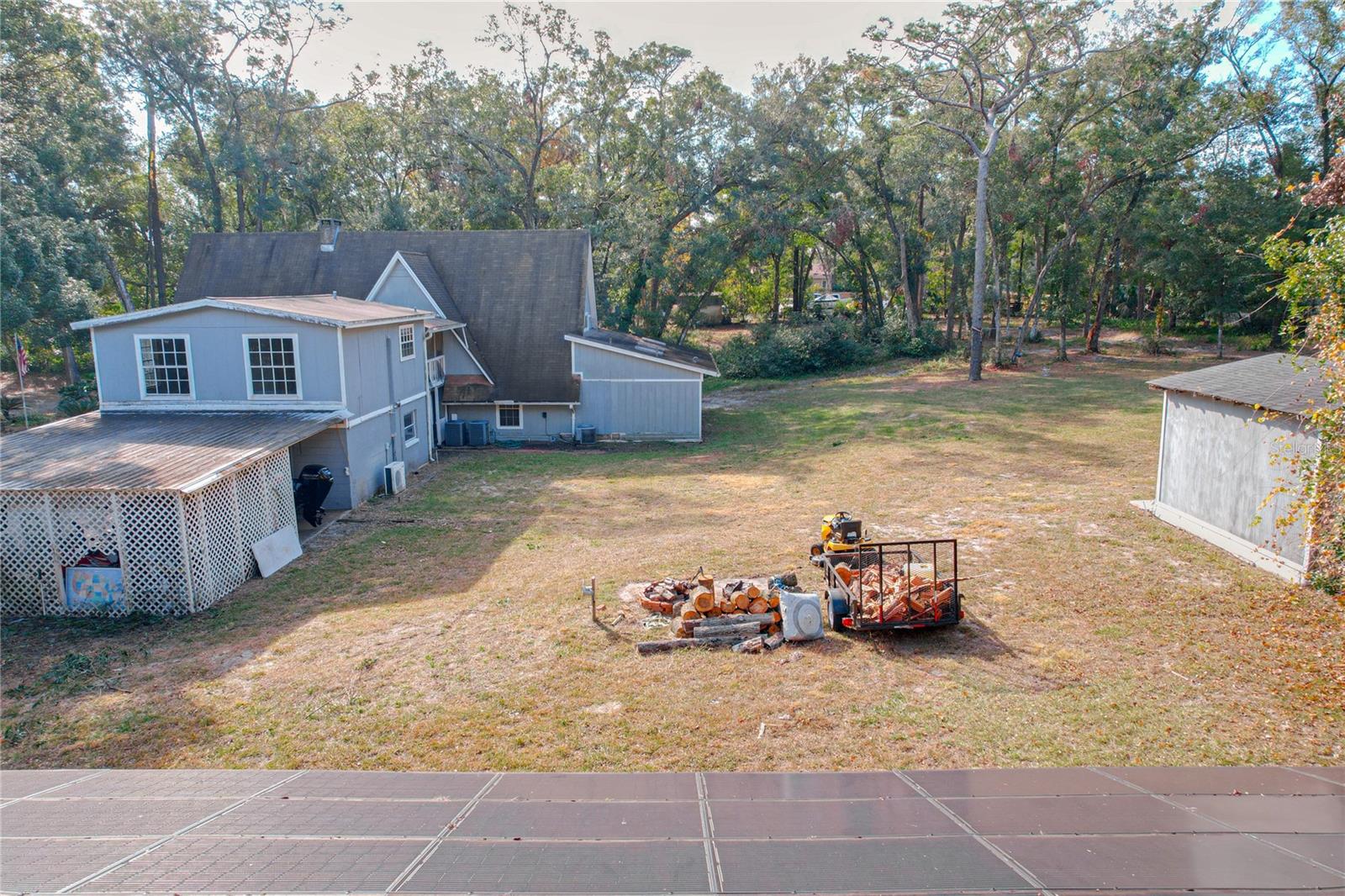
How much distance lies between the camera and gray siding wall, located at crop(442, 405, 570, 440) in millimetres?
27312

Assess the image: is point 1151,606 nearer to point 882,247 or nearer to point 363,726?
point 363,726

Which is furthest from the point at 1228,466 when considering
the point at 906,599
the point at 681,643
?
the point at 681,643

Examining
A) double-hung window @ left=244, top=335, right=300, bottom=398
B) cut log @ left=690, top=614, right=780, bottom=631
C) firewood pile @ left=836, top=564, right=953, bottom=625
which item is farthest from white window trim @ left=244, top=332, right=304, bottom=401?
firewood pile @ left=836, top=564, right=953, bottom=625

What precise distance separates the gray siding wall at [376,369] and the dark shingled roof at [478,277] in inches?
175

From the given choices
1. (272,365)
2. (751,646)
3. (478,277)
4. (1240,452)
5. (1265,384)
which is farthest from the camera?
(478,277)

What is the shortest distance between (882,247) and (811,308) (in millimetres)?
8555

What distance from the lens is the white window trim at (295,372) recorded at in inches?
707

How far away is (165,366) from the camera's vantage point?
59.6 ft

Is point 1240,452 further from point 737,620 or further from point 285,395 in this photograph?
point 285,395

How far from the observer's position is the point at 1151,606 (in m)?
11.8

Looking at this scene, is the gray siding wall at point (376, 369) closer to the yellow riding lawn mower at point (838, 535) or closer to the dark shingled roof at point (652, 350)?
the dark shingled roof at point (652, 350)

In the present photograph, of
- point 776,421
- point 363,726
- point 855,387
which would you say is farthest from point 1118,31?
point 363,726

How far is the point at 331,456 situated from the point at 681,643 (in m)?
11.3

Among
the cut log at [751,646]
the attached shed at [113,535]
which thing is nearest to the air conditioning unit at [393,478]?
the attached shed at [113,535]
